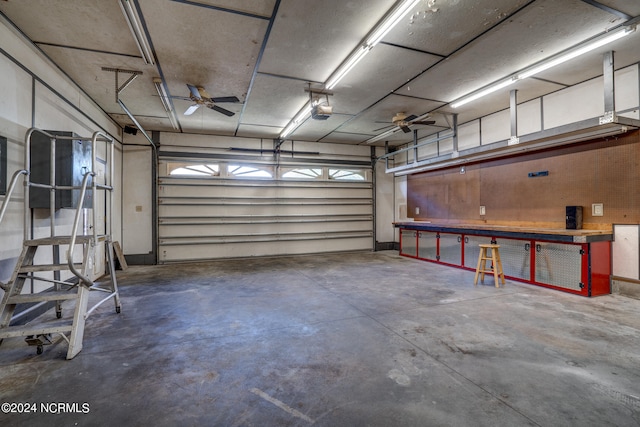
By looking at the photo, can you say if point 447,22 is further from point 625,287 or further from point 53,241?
point 53,241

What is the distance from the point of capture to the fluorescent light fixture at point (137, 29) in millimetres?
2895

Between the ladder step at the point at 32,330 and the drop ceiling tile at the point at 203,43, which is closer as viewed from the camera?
the ladder step at the point at 32,330

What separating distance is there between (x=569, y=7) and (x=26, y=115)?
6.32 metres

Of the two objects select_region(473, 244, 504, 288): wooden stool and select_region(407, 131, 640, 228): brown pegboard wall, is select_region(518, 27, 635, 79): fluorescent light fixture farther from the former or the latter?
select_region(473, 244, 504, 288): wooden stool

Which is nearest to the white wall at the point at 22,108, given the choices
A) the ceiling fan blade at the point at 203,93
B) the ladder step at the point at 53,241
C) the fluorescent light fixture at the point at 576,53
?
the ladder step at the point at 53,241

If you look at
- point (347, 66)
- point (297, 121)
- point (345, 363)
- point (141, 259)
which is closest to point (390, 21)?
point (347, 66)

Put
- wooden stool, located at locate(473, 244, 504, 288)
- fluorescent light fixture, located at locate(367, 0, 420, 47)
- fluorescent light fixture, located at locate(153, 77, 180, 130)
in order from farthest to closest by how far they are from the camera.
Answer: wooden stool, located at locate(473, 244, 504, 288)
fluorescent light fixture, located at locate(153, 77, 180, 130)
fluorescent light fixture, located at locate(367, 0, 420, 47)

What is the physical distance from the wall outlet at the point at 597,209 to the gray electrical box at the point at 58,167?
308 inches

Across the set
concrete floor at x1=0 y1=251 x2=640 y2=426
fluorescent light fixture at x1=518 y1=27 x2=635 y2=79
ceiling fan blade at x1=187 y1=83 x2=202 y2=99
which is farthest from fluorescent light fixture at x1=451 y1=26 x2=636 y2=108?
ceiling fan blade at x1=187 y1=83 x2=202 y2=99

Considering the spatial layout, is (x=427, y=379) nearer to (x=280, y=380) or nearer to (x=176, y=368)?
(x=280, y=380)

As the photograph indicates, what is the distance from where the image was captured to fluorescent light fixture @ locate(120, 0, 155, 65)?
289 cm

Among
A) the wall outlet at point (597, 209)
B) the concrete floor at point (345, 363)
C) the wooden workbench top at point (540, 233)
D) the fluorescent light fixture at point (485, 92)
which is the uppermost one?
the fluorescent light fixture at point (485, 92)

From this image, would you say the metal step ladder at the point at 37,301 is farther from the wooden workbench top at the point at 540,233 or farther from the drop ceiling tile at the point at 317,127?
the wooden workbench top at the point at 540,233

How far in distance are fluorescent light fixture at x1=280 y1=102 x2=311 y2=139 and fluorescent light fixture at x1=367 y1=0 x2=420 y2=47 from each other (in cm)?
244
